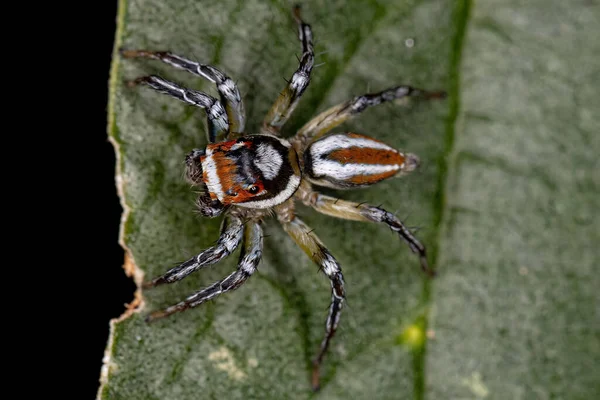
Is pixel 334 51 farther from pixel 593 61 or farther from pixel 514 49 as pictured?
pixel 593 61

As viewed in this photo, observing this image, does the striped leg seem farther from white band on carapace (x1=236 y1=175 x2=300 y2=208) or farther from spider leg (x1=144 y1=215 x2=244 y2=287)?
spider leg (x1=144 y1=215 x2=244 y2=287)

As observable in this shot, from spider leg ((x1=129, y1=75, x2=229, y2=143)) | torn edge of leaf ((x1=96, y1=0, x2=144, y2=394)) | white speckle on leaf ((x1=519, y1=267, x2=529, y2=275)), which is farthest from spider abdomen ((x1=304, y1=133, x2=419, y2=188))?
torn edge of leaf ((x1=96, y1=0, x2=144, y2=394))

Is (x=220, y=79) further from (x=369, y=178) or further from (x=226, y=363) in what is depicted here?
(x=226, y=363)

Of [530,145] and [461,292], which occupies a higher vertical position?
[530,145]

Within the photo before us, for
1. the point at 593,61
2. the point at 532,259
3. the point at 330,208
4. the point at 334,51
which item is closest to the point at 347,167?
the point at 330,208

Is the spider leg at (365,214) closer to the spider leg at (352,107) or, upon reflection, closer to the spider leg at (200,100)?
the spider leg at (352,107)

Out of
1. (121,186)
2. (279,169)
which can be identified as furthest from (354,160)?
(121,186)

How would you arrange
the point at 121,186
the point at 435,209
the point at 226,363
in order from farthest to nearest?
1. the point at 435,209
2. the point at 226,363
3. the point at 121,186
